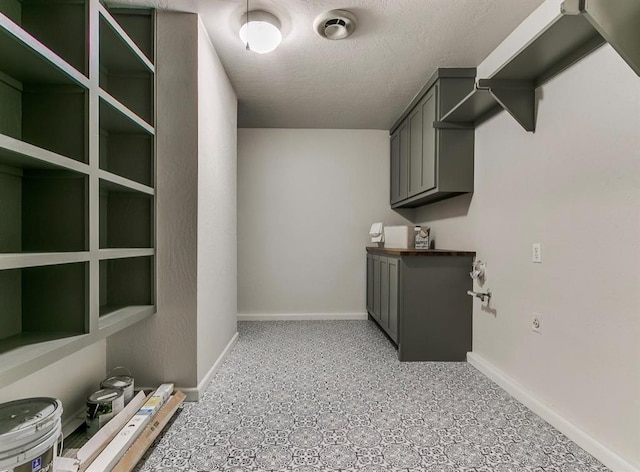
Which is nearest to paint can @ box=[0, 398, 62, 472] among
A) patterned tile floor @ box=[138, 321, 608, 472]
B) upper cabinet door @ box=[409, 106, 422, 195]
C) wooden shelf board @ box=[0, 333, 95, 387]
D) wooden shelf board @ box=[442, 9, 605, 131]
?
wooden shelf board @ box=[0, 333, 95, 387]

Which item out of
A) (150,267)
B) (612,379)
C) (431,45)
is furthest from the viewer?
(431,45)

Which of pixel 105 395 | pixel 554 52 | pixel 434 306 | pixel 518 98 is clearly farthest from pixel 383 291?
pixel 105 395

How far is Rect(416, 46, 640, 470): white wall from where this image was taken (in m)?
1.36

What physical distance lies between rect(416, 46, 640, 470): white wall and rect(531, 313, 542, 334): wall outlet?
3cm

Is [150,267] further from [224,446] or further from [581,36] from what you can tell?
[581,36]

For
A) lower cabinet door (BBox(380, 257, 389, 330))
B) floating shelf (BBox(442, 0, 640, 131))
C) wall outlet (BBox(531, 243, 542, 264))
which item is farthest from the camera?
lower cabinet door (BBox(380, 257, 389, 330))

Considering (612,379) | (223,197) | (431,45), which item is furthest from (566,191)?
(223,197)

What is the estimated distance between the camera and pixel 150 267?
6.55 feet

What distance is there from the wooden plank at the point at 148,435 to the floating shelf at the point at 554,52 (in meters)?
2.47

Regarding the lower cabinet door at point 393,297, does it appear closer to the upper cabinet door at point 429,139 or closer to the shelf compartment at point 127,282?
the upper cabinet door at point 429,139

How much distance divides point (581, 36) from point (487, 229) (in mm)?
1295

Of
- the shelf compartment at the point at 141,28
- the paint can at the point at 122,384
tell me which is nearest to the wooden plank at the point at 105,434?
the paint can at the point at 122,384

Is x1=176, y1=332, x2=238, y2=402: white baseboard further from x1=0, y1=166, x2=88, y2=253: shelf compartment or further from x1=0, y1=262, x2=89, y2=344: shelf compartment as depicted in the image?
x1=0, y1=166, x2=88, y2=253: shelf compartment

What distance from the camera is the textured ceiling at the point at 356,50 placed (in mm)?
1903
